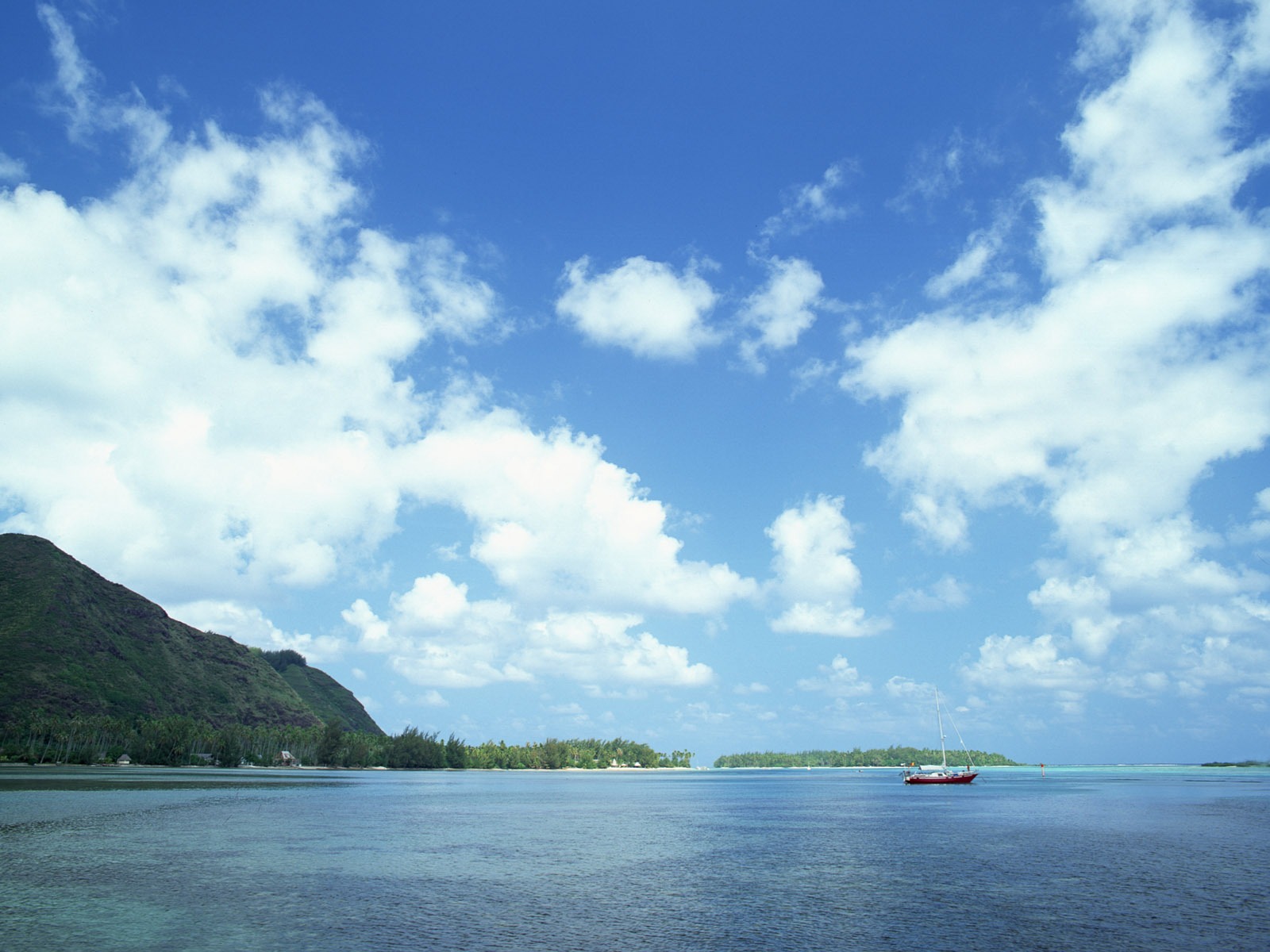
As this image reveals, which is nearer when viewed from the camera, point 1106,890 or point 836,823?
A: point 1106,890

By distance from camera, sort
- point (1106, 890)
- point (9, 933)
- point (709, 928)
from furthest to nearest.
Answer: point (1106, 890) → point (709, 928) → point (9, 933)

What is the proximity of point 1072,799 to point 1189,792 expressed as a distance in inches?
2437

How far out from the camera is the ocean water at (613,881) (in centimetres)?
3900

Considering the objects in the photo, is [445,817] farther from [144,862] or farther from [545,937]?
[545,937]

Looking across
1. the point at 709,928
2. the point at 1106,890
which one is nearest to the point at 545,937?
the point at 709,928

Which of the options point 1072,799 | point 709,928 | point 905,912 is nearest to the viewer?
point 709,928

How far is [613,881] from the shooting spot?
56031mm

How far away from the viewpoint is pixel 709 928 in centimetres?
4125

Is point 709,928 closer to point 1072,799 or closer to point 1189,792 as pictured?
point 1072,799

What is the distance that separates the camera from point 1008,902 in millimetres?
48562

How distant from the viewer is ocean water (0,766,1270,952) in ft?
128

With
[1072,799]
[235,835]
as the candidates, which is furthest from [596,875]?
[1072,799]

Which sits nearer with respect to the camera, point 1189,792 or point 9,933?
point 9,933

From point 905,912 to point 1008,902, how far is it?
24.7 ft
